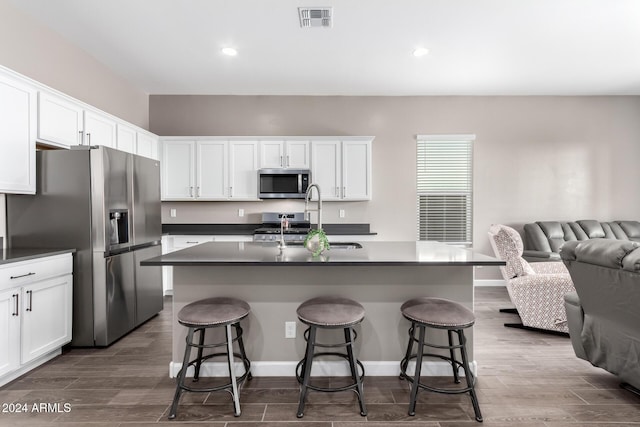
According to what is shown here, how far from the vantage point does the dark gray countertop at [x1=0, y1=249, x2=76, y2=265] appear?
7.85 ft

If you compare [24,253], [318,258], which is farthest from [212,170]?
[318,258]

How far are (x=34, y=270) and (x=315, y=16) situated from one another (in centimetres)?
299

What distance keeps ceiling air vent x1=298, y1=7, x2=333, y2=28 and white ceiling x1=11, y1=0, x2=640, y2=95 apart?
5 cm

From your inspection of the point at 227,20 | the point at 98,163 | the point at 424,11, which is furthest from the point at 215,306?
the point at 424,11

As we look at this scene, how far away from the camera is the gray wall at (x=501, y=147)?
5.29 metres

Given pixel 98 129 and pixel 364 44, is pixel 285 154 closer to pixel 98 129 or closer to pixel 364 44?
pixel 364 44

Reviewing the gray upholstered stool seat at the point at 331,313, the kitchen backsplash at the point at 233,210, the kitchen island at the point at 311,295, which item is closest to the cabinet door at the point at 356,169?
the kitchen backsplash at the point at 233,210

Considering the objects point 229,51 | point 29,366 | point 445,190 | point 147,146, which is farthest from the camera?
point 445,190

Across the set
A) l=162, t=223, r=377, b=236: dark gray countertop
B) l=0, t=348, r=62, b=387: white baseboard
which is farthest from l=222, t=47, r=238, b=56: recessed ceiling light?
l=0, t=348, r=62, b=387: white baseboard

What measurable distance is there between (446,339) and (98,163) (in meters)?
3.10

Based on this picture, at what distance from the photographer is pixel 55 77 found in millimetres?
3453

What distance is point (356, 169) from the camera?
4.96 metres

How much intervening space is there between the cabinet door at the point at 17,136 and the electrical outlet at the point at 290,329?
7.61 feet

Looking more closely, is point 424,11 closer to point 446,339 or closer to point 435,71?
point 435,71
